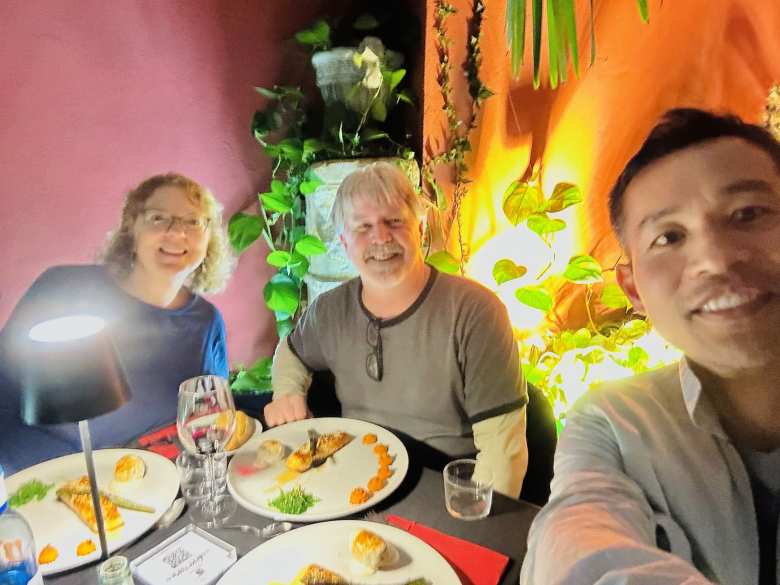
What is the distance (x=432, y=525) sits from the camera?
36.5 inches

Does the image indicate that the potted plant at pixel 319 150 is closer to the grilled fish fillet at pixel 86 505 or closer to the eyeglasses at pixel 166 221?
the eyeglasses at pixel 166 221

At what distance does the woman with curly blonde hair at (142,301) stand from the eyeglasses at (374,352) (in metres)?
0.57

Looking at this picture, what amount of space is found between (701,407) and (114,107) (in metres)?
1.91

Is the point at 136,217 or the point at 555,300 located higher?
the point at 136,217

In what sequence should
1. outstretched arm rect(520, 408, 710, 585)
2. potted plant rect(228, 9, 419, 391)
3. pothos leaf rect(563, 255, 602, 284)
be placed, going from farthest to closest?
pothos leaf rect(563, 255, 602, 284), potted plant rect(228, 9, 419, 391), outstretched arm rect(520, 408, 710, 585)

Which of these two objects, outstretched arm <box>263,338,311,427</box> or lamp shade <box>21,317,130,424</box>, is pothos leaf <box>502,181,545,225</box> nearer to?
outstretched arm <box>263,338,311,427</box>

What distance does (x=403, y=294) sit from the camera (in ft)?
4.83

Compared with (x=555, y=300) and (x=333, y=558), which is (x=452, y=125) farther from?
(x=333, y=558)

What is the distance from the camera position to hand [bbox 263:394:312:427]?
1.35 meters

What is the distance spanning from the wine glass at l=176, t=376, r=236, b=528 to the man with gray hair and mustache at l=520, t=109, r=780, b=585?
1.94 feet

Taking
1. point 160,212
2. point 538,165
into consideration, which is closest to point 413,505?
point 160,212

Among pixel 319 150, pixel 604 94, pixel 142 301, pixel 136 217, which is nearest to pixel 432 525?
pixel 142 301

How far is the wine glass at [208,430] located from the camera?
3.28 feet

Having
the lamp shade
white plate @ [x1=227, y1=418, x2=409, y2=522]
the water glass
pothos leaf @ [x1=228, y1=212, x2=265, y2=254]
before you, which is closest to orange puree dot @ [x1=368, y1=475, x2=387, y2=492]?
white plate @ [x1=227, y1=418, x2=409, y2=522]
